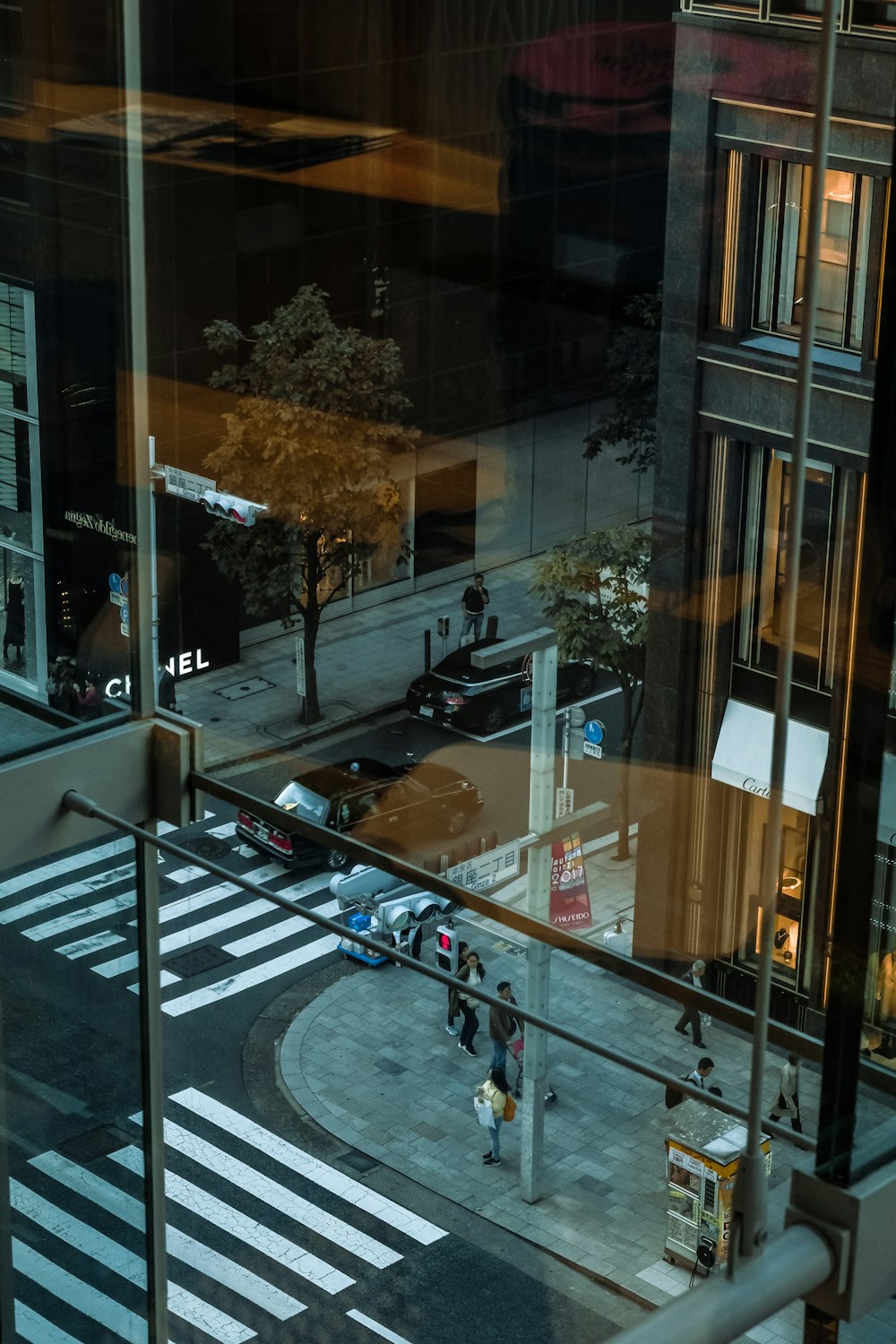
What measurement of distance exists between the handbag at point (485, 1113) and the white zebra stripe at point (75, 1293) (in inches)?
562

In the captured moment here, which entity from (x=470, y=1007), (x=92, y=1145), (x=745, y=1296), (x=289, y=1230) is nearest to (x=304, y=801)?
(x=470, y=1007)

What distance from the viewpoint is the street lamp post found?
16.5 meters

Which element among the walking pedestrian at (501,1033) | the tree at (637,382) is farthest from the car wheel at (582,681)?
the walking pedestrian at (501,1033)

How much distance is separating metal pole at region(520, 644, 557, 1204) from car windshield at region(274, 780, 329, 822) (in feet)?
13.1

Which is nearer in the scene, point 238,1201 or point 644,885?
point 644,885

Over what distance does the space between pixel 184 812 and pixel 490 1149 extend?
1647 cm

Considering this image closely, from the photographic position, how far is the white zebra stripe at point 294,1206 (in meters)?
21.0

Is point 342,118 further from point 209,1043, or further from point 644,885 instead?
point 209,1043

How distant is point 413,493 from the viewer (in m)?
21.7

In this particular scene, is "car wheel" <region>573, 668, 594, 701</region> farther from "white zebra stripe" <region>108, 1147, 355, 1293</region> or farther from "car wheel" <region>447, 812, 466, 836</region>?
"white zebra stripe" <region>108, 1147, 355, 1293</region>

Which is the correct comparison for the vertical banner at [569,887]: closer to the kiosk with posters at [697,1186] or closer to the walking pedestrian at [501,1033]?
the walking pedestrian at [501,1033]

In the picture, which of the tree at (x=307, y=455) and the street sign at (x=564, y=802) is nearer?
the street sign at (x=564, y=802)

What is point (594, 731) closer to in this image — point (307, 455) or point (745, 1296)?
point (307, 455)

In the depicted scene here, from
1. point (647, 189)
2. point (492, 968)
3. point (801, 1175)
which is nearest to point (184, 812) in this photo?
point (801, 1175)
